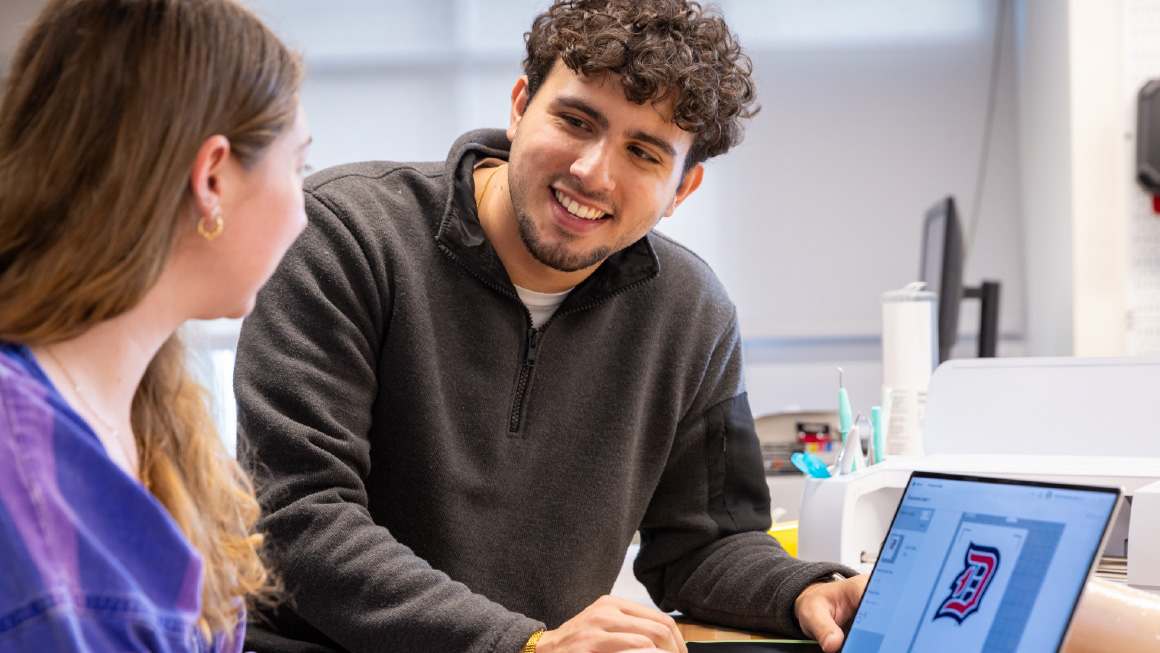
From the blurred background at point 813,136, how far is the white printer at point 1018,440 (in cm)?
182

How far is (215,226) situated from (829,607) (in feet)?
2.46

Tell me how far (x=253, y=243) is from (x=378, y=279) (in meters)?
0.53

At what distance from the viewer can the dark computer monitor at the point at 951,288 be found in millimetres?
2279

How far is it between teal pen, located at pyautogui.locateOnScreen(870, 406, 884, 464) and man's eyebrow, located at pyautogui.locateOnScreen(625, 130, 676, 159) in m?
0.46

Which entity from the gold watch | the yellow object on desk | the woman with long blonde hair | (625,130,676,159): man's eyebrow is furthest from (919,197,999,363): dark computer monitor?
the woman with long blonde hair

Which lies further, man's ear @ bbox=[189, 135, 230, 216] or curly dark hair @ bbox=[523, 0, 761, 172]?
curly dark hair @ bbox=[523, 0, 761, 172]

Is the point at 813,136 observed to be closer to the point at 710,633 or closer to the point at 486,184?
the point at 486,184

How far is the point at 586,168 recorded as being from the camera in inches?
51.1

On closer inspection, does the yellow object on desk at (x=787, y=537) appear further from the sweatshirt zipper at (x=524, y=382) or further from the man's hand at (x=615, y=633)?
the man's hand at (x=615, y=633)

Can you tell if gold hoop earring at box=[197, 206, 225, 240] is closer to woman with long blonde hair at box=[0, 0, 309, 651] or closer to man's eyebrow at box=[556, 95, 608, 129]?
woman with long blonde hair at box=[0, 0, 309, 651]

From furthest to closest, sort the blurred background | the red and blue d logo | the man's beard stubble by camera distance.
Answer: the blurred background < the man's beard stubble < the red and blue d logo

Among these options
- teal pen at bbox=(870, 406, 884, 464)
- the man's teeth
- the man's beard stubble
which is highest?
the man's teeth

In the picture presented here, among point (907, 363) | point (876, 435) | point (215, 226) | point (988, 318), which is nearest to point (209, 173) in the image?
point (215, 226)

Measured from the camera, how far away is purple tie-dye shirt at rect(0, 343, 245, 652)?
0.56 m
